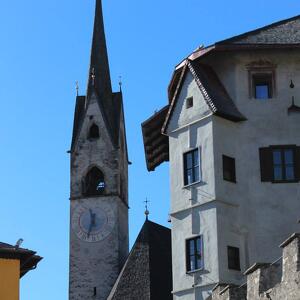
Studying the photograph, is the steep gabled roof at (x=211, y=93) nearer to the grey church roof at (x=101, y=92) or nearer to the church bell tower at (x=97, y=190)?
the church bell tower at (x=97, y=190)

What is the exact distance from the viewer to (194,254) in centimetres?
3388

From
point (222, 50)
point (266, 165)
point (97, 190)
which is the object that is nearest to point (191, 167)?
point (266, 165)

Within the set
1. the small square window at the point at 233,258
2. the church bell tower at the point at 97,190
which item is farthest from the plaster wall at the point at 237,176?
the church bell tower at the point at 97,190

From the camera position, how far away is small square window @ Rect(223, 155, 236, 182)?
34.2 meters

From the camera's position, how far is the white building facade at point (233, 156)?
3347cm

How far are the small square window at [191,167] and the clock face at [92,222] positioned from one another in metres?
44.0

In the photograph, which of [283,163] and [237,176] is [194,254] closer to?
[237,176]

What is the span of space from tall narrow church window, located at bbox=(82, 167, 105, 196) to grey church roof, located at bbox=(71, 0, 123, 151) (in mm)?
2614

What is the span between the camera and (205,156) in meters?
34.3

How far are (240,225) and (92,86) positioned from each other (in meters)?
51.4

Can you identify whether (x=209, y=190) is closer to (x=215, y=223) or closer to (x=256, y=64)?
(x=215, y=223)

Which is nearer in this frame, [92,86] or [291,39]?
[291,39]

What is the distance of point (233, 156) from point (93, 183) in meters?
47.9

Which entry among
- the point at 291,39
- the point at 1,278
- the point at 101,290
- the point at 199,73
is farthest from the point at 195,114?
the point at 101,290
